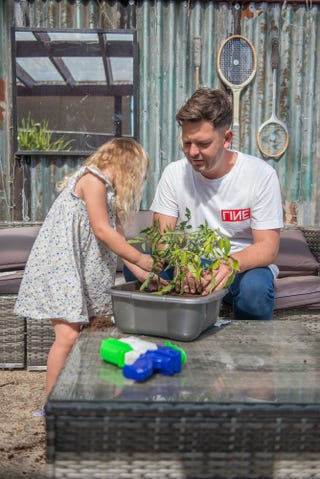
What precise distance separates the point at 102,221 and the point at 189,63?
260 centimetres

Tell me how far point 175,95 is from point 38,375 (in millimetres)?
2560

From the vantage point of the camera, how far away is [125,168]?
2.82 meters

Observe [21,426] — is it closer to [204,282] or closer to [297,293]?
[204,282]

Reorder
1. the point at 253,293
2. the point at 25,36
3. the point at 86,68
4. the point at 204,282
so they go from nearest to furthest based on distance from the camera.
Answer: the point at 204,282 → the point at 253,293 → the point at 25,36 → the point at 86,68

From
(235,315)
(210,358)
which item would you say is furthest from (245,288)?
(210,358)

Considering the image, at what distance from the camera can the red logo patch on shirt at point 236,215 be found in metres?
2.87

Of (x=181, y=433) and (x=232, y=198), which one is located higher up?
(x=232, y=198)

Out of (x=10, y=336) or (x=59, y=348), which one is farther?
(x=10, y=336)

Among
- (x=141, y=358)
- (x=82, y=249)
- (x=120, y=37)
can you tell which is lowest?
(x=141, y=358)

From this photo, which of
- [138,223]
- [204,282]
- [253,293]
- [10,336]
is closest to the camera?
[204,282]

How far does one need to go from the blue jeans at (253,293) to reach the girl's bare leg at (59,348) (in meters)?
0.48

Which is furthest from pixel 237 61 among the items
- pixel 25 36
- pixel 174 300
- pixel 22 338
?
pixel 174 300

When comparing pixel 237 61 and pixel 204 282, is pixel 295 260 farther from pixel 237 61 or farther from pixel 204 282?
pixel 237 61

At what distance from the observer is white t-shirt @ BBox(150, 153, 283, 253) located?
9.34 ft
